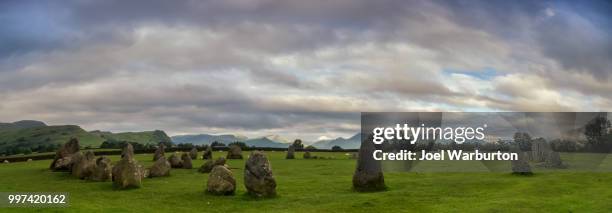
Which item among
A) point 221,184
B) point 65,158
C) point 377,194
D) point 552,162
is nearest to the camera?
point 377,194

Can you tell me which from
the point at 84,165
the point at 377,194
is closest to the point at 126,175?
the point at 84,165

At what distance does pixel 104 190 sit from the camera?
120 feet

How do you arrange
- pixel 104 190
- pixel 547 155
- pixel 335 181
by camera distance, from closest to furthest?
1. pixel 104 190
2. pixel 335 181
3. pixel 547 155

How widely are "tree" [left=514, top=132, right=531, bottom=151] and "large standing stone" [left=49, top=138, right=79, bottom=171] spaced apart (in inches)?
1577

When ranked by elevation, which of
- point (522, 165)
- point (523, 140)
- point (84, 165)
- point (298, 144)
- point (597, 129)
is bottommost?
point (84, 165)

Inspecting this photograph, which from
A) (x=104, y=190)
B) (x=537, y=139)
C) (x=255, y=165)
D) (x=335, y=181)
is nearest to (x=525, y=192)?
(x=335, y=181)

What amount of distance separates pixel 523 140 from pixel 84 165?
3850cm

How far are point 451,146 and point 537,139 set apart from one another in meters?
13.9

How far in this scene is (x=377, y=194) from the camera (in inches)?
1272

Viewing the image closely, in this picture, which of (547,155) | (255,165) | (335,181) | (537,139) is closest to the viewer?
(255,165)

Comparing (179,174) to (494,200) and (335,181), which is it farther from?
(494,200)

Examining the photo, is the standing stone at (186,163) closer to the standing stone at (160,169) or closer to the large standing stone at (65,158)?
the standing stone at (160,169)

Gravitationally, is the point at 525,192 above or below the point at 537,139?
below

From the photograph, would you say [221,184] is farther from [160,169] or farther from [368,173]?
[160,169]
